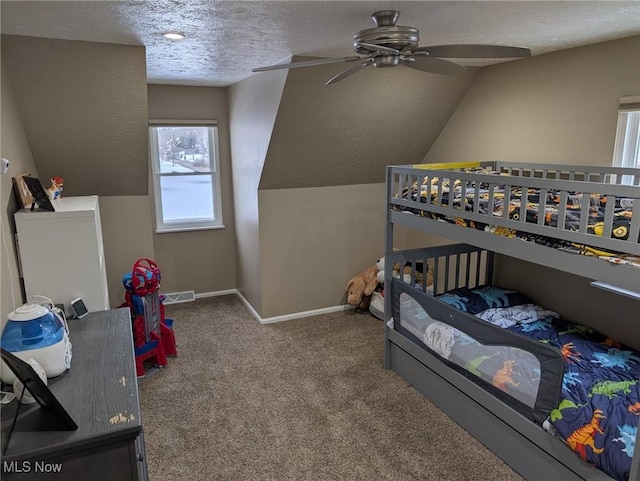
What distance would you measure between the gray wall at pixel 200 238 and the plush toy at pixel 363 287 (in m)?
1.43

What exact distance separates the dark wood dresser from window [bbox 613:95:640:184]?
298 centimetres

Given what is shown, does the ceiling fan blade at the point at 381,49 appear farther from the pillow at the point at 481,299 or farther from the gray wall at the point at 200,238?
the gray wall at the point at 200,238

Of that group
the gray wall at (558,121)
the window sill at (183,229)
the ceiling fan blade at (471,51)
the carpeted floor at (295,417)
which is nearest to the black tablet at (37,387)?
the carpeted floor at (295,417)

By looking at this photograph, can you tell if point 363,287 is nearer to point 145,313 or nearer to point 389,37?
point 145,313

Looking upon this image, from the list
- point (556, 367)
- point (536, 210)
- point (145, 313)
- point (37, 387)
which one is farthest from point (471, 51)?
point (145, 313)

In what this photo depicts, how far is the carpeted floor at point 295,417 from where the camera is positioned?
2.30 meters

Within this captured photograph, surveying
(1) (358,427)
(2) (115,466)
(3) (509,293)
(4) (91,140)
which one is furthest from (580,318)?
(4) (91,140)

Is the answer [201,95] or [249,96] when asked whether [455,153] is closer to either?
[249,96]

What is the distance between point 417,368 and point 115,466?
202cm

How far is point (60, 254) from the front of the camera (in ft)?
7.62

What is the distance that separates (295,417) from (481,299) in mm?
1564

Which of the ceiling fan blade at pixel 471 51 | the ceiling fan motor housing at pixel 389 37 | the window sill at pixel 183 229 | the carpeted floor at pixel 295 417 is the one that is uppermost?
the ceiling fan motor housing at pixel 389 37

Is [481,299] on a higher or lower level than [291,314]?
higher

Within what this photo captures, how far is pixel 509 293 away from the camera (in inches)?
130
